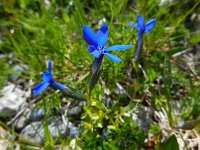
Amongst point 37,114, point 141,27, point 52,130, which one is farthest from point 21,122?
point 141,27

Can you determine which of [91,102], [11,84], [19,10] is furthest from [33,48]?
[91,102]

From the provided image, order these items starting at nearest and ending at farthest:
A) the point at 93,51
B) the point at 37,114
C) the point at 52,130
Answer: the point at 93,51
the point at 52,130
the point at 37,114

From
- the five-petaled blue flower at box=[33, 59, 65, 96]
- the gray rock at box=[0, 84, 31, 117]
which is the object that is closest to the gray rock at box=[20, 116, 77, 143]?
the gray rock at box=[0, 84, 31, 117]

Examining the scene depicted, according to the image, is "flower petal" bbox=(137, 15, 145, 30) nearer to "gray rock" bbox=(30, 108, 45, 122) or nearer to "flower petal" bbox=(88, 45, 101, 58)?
"flower petal" bbox=(88, 45, 101, 58)

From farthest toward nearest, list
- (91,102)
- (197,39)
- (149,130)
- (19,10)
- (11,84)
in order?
(19,10) < (11,84) < (197,39) < (149,130) < (91,102)

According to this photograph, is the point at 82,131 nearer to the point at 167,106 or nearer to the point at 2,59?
the point at 167,106

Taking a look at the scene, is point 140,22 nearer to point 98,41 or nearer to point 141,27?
point 141,27
